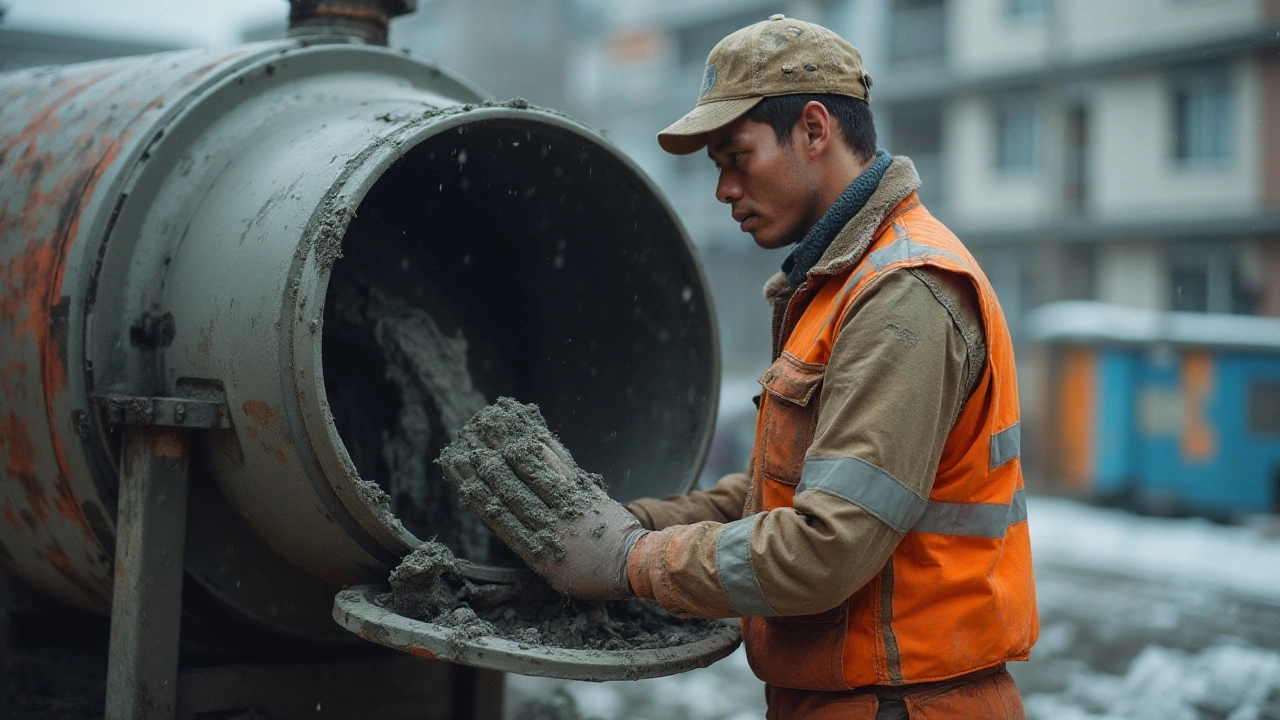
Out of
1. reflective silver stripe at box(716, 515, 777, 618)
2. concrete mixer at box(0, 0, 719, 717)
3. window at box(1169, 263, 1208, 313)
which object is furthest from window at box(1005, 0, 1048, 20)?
reflective silver stripe at box(716, 515, 777, 618)

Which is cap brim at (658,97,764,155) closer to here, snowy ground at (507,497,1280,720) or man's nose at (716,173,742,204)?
man's nose at (716,173,742,204)

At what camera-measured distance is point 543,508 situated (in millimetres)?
1846

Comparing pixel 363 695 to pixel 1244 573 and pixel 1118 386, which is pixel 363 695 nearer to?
pixel 1244 573

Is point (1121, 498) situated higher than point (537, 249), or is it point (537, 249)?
point (537, 249)

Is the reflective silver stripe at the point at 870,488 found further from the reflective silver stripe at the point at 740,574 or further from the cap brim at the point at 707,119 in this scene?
the cap brim at the point at 707,119

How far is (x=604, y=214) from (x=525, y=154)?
0.74 ft

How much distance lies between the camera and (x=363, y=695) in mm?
2354

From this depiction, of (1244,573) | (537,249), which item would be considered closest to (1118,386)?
(1244,573)

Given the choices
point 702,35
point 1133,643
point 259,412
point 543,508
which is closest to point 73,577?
point 259,412

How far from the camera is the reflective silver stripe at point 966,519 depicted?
1.69 metres

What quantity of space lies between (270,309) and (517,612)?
2.25 ft

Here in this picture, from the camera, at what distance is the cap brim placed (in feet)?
6.05

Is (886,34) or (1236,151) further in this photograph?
(886,34)

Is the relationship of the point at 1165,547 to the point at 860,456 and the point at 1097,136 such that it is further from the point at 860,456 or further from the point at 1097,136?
the point at 1097,136
